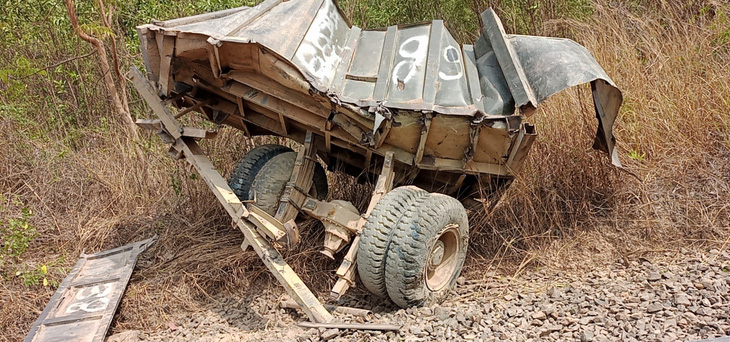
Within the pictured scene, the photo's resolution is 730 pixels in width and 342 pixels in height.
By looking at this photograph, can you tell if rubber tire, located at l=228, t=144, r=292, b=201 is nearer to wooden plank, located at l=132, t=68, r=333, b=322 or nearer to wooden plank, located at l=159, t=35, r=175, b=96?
wooden plank, located at l=132, t=68, r=333, b=322

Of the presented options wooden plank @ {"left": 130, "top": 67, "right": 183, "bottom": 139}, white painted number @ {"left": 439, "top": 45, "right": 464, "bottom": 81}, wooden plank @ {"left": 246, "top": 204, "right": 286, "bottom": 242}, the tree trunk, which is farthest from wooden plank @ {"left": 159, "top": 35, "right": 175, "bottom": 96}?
the tree trunk

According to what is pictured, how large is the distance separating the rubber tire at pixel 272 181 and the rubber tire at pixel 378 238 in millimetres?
1160

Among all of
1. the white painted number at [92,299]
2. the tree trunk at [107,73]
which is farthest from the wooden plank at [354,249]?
the tree trunk at [107,73]

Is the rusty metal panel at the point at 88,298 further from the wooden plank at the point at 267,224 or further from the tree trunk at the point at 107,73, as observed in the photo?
the tree trunk at the point at 107,73

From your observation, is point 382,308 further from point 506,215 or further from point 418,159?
point 506,215

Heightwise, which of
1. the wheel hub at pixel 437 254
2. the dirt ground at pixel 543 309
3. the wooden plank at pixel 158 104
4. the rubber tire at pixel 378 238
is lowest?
the dirt ground at pixel 543 309

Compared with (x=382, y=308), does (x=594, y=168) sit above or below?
above

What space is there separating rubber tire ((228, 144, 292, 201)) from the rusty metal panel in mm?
1113

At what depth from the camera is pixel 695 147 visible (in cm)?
540

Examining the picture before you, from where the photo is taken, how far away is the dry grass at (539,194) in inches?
188

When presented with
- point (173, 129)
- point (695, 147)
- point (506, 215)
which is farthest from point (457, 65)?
point (695, 147)

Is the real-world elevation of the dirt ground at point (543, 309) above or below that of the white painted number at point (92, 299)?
below

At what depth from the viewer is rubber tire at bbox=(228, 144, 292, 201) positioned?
4973 mm

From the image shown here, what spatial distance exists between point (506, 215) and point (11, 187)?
524cm
